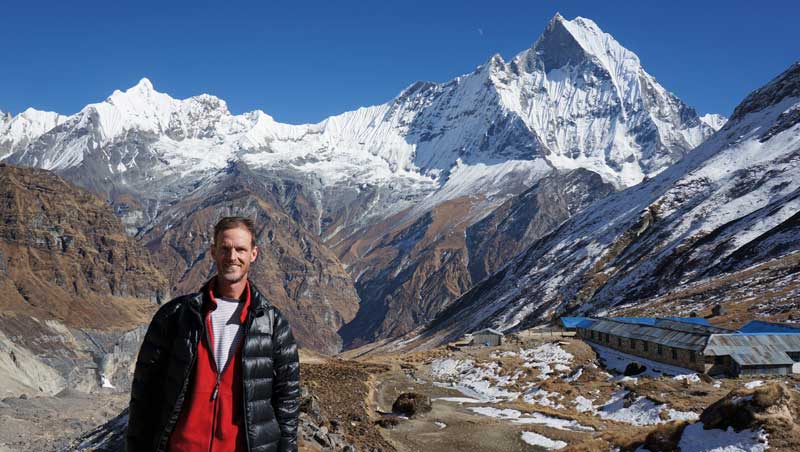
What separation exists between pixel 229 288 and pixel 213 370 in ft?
3.13

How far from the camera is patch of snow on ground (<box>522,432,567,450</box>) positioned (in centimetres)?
3184

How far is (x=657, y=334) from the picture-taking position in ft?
198

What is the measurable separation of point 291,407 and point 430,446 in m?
27.2

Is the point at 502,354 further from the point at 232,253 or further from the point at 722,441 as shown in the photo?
the point at 232,253

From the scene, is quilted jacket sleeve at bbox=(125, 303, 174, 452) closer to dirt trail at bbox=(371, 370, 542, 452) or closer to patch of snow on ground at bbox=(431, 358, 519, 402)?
dirt trail at bbox=(371, 370, 542, 452)

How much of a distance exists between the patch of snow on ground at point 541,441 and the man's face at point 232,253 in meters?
27.0

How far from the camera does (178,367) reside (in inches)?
294

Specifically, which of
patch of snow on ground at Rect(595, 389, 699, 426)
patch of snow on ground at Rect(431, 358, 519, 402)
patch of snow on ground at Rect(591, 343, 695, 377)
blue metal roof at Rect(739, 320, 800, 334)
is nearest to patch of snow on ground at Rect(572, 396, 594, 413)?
patch of snow on ground at Rect(595, 389, 699, 426)

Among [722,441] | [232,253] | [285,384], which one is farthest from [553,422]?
[232,253]

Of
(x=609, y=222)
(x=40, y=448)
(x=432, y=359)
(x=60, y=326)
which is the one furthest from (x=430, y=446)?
(x=60, y=326)

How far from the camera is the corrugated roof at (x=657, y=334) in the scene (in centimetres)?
5327

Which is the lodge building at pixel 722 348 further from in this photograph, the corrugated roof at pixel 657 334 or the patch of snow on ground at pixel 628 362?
the patch of snow on ground at pixel 628 362

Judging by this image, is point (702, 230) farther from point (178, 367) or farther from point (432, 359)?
point (178, 367)

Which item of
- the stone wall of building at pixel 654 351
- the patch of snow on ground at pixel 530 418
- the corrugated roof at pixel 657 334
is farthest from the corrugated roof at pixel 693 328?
the patch of snow on ground at pixel 530 418
